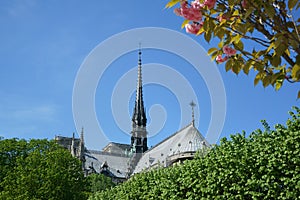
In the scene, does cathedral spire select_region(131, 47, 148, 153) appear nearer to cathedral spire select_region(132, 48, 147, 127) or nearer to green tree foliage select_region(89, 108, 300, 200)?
cathedral spire select_region(132, 48, 147, 127)

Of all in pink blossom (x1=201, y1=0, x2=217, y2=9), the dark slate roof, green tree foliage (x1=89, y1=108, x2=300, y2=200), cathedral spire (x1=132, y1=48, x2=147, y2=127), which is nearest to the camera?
pink blossom (x1=201, y1=0, x2=217, y2=9)

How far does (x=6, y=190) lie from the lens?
2895 centimetres

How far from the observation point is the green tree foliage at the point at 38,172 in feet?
94.0

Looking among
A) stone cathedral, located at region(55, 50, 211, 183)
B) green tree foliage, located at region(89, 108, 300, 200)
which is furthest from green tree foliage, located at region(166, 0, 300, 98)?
stone cathedral, located at region(55, 50, 211, 183)

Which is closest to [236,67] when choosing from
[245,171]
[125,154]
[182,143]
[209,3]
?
[209,3]

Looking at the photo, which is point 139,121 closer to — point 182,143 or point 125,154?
point 125,154

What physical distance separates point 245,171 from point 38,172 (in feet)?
A: 72.0

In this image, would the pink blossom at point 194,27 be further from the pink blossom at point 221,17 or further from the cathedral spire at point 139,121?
the cathedral spire at point 139,121

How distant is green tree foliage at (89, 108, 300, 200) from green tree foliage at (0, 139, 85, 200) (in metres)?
16.4

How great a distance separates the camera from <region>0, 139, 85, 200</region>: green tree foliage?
94.0 ft

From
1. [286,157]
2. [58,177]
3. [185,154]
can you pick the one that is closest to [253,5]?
[286,157]

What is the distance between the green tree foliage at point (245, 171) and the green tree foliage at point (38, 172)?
16.4 metres

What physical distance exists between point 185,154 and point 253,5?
145 ft

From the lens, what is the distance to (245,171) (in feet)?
38.9
